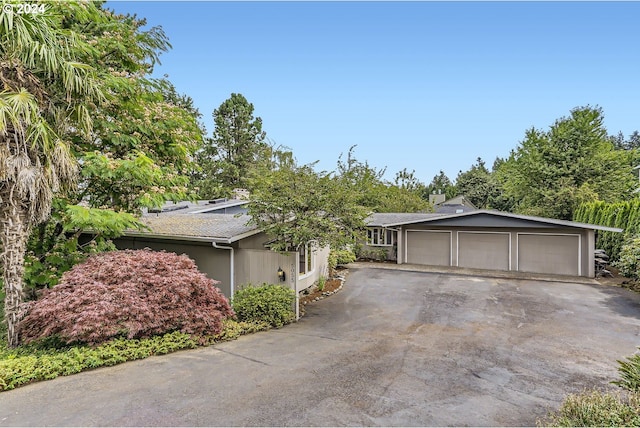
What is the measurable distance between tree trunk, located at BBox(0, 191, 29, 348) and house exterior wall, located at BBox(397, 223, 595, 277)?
16.7m

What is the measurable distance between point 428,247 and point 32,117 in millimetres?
17741

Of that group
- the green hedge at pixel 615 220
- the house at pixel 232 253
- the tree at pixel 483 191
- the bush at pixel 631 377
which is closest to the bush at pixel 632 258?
the green hedge at pixel 615 220

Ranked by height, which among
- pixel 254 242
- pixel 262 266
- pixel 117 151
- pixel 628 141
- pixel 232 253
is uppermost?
pixel 628 141

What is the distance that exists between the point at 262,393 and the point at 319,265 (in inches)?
349

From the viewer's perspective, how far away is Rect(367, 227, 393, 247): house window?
20469mm

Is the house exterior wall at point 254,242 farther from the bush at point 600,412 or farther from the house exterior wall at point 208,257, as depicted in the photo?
the bush at point 600,412

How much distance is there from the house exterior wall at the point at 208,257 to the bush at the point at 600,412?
7775mm

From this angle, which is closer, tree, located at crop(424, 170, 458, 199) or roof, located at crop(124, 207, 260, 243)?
roof, located at crop(124, 207, 260, 243)

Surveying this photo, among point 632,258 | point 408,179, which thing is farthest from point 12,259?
point 408,179

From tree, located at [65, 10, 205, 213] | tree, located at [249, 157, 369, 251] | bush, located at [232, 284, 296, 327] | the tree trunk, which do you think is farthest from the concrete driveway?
tree, located at [65, 10, 205, 213]

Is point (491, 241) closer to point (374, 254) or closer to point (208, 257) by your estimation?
point (374, 254)

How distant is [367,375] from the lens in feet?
18.0

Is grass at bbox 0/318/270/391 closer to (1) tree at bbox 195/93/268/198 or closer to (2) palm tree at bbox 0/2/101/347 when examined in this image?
(2) palm tree at bbox 0/2/101/347

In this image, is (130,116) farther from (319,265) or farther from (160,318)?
(319,265)
